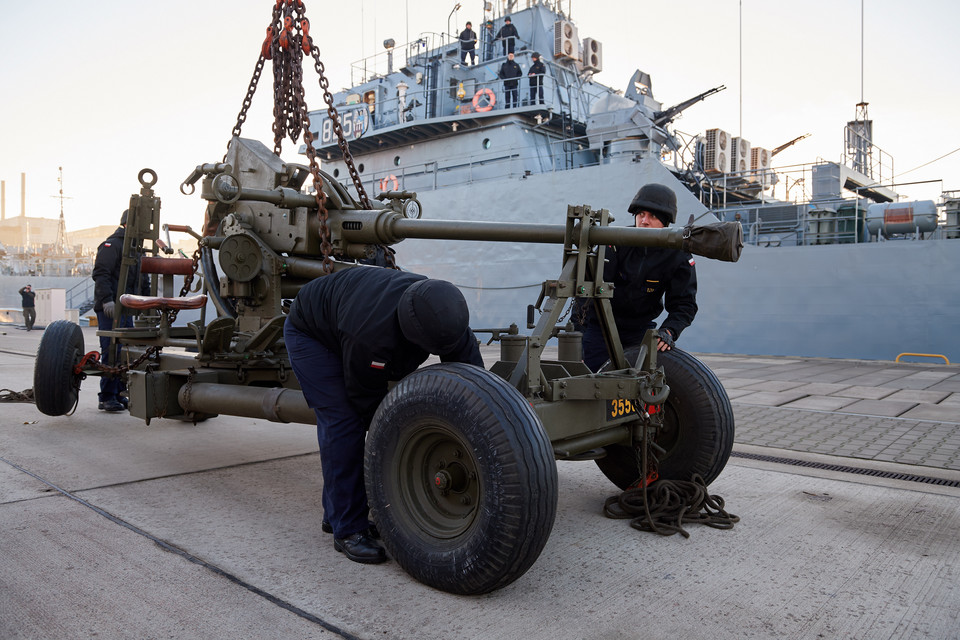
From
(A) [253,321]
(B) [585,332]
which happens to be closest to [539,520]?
(B) [585,332]

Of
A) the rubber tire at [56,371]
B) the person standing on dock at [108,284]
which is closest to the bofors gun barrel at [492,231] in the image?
the rubber tire at [56,371]

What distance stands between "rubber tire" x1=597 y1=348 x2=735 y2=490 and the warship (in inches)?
297

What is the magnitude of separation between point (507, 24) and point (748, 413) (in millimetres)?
14464

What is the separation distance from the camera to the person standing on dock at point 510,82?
1728 cm

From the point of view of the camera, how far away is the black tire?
243 centimetres

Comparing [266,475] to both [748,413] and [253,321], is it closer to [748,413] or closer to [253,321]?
[253,321]

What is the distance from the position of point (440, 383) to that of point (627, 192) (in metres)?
12.7

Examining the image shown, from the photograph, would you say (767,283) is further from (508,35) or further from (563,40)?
(508,35)

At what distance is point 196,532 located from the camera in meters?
3.25

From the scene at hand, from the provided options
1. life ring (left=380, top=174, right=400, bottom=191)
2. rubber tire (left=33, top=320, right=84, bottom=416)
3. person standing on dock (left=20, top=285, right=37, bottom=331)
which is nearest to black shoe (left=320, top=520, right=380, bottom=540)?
rubber tire (left=33, top=320, right=84, bottom=416)

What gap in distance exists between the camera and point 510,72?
17.7 metres

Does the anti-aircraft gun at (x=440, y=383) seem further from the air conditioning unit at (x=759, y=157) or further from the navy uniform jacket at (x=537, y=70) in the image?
the air conditioning unit at (x=759, y=157)

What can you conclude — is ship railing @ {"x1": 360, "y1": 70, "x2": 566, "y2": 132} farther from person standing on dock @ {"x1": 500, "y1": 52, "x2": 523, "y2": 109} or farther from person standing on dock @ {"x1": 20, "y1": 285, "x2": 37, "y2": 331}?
person standing on dock @ {"x1": 20, "y1": 285, "x2": 37, "y2": 331}

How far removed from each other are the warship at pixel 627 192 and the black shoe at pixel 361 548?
793cm
